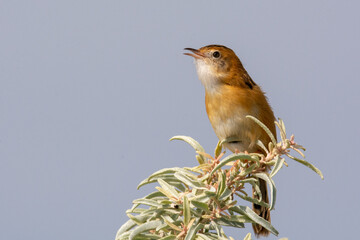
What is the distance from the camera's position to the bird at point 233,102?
4254 mm

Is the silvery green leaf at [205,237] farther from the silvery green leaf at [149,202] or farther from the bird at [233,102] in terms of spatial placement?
the bird at [233,102]

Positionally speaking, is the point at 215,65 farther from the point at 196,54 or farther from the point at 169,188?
the point at 169,188

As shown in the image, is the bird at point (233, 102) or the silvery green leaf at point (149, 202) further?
the bird at point (233, 102)

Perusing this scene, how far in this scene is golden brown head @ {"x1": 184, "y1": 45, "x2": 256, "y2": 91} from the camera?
471 cm

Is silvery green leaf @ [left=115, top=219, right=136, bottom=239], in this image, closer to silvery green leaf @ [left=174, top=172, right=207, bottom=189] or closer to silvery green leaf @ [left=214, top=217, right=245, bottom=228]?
silvery green leaf @ [left=174, top=172, right=207, bottom=189]

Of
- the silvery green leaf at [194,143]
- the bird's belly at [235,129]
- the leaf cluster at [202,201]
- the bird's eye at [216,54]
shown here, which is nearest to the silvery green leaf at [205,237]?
the leaf cluster at [202,201]

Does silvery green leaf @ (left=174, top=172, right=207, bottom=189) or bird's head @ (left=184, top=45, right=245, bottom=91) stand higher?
bird's head @ (left=184, top=45, right=245, bottom=91)

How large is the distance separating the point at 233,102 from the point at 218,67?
24.9 inches

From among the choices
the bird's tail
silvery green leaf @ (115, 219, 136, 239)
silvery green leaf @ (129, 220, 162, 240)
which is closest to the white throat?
the bird's tail

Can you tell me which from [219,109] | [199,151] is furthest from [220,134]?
[199,151]

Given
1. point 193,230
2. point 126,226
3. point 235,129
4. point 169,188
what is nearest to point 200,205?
point 193,230

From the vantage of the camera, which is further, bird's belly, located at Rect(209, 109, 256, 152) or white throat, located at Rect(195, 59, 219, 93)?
white throat, located at Rect(195, 59, 219, 93)

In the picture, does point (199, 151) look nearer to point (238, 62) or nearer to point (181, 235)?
point (181, 235)

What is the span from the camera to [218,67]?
487cm
